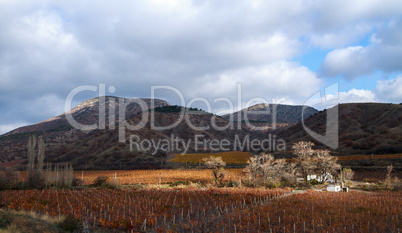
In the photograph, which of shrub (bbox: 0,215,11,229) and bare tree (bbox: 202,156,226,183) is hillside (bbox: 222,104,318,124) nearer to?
bare tree (bbox: 202,156,226,183)

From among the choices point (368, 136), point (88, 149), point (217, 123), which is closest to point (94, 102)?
point (217, 123)

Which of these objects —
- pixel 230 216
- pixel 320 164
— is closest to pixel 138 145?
pixel 320 164

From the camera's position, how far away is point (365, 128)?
7981cm

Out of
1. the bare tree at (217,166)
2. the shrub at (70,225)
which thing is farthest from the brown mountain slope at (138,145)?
the shrub at (70,225)

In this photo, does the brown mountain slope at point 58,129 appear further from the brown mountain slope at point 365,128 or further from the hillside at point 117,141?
the brown mountain slope at point 365,128

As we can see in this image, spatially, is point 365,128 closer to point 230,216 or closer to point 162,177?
point 162,177

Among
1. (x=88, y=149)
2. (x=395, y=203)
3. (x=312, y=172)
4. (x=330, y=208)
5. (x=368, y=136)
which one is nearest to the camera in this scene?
(x=330, y=208)

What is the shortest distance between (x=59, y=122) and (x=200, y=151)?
273 ft

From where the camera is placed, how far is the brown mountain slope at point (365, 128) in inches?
2387

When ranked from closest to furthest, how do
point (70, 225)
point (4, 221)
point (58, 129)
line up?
point (4, 221), point (70, 225), point (58, 129)

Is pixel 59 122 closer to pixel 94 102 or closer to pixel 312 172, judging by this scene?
pixel 94 102

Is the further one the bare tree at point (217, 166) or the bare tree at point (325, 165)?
the bare tree at point (325, 165)

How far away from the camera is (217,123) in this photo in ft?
412

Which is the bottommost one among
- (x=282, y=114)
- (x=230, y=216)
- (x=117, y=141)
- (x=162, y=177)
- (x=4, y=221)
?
(x=162, y=177)
